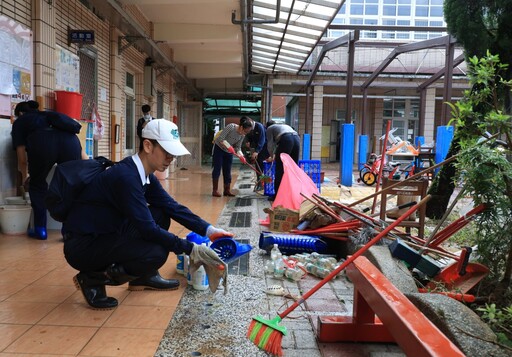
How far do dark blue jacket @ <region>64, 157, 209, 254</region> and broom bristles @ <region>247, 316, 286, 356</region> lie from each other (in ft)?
2.19

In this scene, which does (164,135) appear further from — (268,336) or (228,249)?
(268,336)

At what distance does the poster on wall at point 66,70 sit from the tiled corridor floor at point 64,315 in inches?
109

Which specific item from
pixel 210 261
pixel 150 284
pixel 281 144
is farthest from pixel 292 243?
pixel 281 144

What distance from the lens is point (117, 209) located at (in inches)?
106

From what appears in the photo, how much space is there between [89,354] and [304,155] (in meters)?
15.0

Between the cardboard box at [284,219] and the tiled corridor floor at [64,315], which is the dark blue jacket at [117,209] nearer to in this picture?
the tiled corridor floor at [64,315]

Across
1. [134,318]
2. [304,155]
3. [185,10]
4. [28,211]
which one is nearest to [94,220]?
[134,318]

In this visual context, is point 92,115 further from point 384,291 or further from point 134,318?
point 384,291

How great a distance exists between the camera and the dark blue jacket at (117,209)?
2545 mm

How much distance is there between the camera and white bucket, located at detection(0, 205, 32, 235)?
4.61 meters

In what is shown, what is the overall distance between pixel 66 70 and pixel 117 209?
4065 mm

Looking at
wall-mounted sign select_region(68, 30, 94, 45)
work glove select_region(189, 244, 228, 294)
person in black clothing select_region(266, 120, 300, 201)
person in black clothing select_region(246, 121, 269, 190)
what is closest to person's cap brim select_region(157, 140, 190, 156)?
work glove select_region(189, 244, 228, 294)

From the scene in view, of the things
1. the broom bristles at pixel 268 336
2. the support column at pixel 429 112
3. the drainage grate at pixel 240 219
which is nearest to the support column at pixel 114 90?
the drainage grate at pixel 240 219

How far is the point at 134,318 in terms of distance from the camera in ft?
8.69
